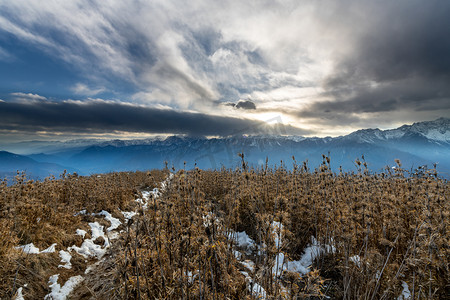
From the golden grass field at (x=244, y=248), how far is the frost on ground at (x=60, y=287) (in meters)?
0.11

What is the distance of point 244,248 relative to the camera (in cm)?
736

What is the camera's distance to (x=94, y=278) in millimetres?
5027

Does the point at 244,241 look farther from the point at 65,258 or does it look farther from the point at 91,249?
the point at 65,258

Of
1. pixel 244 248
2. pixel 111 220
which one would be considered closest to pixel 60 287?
pixel 111 220

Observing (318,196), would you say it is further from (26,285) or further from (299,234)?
(26,285)

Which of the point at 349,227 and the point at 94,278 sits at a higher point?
the point at 349,227

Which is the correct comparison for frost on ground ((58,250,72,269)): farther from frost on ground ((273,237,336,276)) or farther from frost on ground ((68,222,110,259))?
frost on ground ((273,237,336,276))

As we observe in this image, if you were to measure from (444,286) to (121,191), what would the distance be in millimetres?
14540

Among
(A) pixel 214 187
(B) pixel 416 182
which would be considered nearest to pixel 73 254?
(A) pixel 214 187

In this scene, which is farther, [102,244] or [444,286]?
[102,244]

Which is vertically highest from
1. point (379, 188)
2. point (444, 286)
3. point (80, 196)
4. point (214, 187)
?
point (379, 188)

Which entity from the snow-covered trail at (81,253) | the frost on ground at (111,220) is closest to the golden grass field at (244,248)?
the snow-covered trail at (81,253)

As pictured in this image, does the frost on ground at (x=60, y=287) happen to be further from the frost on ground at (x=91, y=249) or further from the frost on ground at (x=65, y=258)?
the frost on ground at (x=91, y=249)

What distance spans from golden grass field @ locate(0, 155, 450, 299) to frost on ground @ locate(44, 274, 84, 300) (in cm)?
11
